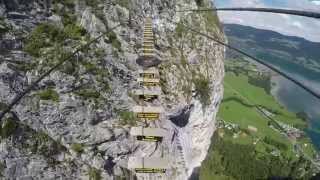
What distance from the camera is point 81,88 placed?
41.5 meters

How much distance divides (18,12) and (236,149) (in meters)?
110

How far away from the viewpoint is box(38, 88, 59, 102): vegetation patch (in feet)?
123

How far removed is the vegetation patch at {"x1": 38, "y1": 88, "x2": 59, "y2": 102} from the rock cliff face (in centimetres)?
9

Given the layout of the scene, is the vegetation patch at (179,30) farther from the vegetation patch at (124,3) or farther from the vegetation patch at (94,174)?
the vegetation patch at (94,174)

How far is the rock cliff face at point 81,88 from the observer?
33781 millimetres

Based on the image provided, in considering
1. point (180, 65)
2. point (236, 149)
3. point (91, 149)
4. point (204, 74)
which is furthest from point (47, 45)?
point (236, 149)

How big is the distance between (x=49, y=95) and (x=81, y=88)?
3832 millimetres

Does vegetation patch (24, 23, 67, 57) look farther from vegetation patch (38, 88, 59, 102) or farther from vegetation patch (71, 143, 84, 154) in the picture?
vegetation patch (71, 143, 84, 154)

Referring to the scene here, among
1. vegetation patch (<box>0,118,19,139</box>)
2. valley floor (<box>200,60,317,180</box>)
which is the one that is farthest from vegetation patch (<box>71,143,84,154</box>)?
valley floor (<box>200,60,317,180</box>)

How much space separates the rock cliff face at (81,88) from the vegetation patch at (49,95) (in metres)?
0.09

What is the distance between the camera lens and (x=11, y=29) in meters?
40.8

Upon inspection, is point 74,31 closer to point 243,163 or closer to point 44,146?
point 44,146

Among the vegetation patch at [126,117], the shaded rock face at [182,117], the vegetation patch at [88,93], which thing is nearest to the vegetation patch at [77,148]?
the vegetation patch at [88,93]

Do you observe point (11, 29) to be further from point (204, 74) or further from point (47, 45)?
point (204, 74)
